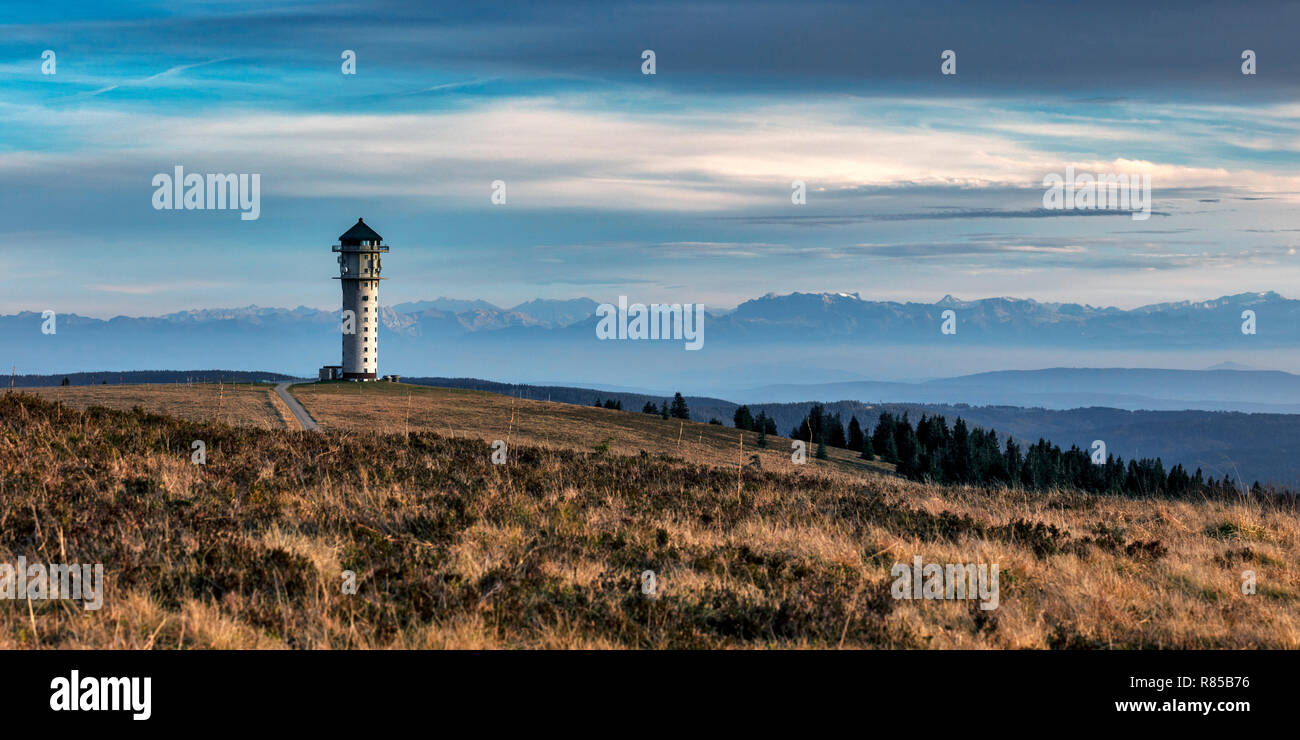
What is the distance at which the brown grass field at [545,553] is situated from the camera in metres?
8.76

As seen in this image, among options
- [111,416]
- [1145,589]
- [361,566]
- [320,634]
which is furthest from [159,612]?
[111,416]

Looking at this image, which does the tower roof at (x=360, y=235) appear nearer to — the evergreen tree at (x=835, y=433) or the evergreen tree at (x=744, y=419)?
the evergreen tree at (x=744, y=419)

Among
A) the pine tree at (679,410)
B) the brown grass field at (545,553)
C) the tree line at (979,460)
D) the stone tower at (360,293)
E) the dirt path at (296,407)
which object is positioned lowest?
the tree line at (979,460)

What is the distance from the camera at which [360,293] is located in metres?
118

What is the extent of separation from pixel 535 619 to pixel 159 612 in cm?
335

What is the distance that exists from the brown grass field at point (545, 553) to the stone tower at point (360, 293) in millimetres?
98112

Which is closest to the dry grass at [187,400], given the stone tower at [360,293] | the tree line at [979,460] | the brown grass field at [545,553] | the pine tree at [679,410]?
the stone tower at [360,293]

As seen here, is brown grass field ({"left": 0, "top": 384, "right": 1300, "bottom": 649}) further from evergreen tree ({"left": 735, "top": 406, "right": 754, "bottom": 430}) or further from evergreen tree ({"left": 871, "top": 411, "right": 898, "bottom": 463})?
evergreen tree ({"left": 735, "top": 406, "right": 754, "bottom": 430})

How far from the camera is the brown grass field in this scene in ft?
28.7

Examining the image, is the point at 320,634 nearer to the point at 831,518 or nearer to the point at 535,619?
the point at 535,619

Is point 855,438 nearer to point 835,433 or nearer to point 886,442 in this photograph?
point 835,433

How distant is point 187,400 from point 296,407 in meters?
8.44
